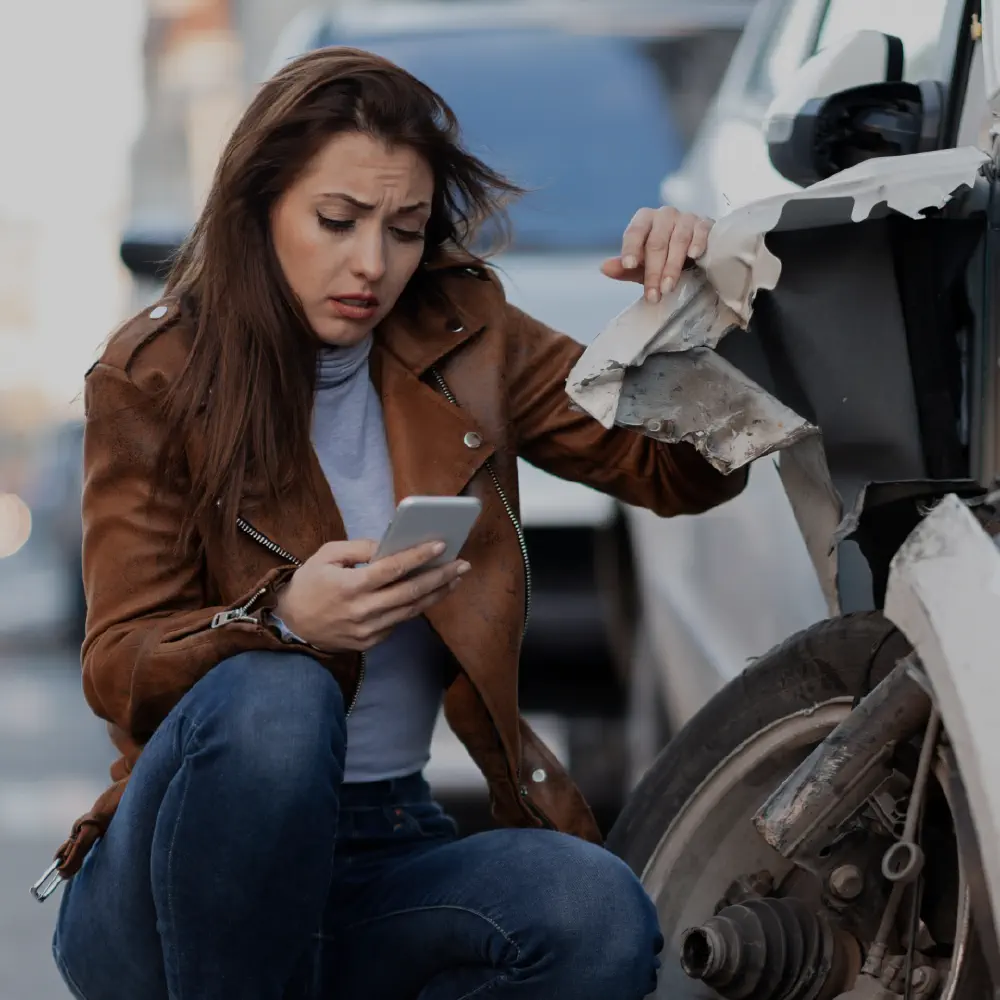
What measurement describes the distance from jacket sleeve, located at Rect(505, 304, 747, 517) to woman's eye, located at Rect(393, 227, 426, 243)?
0.21 metres

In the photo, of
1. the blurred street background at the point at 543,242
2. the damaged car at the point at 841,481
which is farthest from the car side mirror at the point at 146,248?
the damaged car at the point at 841,481

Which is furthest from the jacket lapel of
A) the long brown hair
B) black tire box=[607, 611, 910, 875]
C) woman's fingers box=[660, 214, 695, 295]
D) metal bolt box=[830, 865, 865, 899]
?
metal bolt box=[830, 865, 865, 899]

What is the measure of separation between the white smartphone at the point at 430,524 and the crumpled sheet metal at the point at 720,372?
25 cm

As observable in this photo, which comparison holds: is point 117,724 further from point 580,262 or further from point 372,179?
point 580,262

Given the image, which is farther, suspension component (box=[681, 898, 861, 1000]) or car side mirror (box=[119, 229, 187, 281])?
car side mirror (box=[119, 229, 187, 281])

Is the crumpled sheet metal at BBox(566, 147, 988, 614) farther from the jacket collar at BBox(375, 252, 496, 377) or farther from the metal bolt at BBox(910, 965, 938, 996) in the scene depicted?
the metal bolt at BBox(910, 965, 938, 996)

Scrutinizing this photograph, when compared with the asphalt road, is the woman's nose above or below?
above

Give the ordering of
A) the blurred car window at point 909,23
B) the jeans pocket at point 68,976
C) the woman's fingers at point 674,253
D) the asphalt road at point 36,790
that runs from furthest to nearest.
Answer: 1. the asphalt road at point 36,790
2. the blurred car window at point 909,23
3. the jeans pocket at point 68,976
4. the woman's fingers at point 674,253

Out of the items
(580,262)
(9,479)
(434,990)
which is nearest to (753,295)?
(434,990)

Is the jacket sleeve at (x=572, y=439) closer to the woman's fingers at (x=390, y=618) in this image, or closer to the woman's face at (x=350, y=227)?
the woman's face at (x=350, y=227)

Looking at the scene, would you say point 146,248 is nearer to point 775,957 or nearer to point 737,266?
point 737,266

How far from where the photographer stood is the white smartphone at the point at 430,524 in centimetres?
205

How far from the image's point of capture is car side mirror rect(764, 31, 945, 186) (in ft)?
7.89

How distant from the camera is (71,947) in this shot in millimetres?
2371
